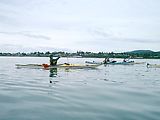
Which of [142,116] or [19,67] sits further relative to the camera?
[19,67]

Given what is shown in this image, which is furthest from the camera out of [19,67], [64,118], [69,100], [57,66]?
[19,67]

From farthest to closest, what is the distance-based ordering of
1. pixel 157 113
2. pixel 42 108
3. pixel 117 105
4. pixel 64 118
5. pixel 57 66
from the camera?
pixel 57 66 → pixel 117 105 → pixel 42 108 → pixel 157 113 → pixel 64 118

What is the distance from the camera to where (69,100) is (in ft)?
59.4

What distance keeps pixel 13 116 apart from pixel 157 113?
721cm

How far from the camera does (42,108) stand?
15547 mm

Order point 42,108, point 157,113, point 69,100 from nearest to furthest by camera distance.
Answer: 1. point 157,113
2. point 42,108
3. point 69,100

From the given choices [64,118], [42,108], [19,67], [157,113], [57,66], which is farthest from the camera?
[19,67]

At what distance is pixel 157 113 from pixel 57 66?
36272 mm

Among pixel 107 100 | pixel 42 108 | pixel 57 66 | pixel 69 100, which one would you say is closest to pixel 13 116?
pixel 42 108

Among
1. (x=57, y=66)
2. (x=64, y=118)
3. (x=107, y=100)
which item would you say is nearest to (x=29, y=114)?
(x=64, y=118)

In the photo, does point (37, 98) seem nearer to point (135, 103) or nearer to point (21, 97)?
point (21, 97)

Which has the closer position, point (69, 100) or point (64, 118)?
point (64, 118)

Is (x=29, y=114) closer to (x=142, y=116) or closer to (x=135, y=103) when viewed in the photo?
(x=142, y=116)

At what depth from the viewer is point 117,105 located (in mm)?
16688
